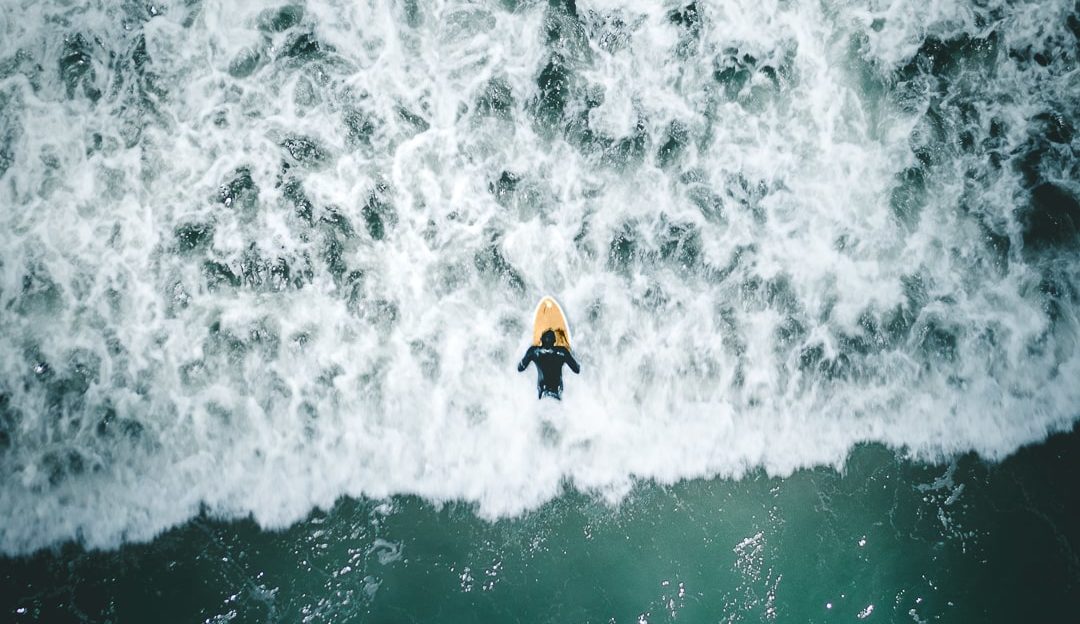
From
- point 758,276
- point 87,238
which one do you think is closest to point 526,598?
point 758,276

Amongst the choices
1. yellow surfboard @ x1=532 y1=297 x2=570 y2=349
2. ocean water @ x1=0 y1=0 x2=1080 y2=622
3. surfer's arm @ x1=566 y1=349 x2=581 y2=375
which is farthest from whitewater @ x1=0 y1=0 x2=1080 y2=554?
surfer's arm @ x1=566 y1=349 x2=581 y2=375

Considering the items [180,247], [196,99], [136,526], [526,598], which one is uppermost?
→ [196,99]

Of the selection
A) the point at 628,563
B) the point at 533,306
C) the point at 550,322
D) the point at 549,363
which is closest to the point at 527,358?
the point at 549,363

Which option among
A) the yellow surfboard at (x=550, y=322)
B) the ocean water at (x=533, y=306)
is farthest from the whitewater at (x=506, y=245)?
the yellow surfboard at (x=550, y=322)

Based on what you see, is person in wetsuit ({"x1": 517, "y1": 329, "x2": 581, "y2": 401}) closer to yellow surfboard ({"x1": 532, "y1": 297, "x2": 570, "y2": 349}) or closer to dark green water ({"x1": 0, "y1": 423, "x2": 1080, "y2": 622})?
yellow surfboard ({"x1": 532, "y1": 297, "x2": 570, "y2": 349})

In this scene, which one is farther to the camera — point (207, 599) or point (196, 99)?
point (196, 99)

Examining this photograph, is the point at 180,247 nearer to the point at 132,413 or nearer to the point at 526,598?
the point at 132,413
